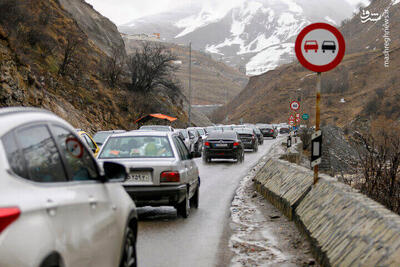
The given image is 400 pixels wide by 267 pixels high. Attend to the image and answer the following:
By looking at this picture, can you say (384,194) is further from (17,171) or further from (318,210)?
(17,171)

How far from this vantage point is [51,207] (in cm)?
332

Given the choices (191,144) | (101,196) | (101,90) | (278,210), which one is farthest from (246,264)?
(101,90)

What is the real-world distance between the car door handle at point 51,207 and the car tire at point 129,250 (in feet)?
5.06

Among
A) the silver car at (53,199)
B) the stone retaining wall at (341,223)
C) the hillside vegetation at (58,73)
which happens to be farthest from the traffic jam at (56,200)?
the hillside vegetation at (58,73)

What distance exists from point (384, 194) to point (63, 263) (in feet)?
26.3

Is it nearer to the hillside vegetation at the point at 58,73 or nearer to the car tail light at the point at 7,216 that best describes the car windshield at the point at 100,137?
the hillside vegetation at the point at 58,73

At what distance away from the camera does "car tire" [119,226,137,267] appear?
492 centimetres

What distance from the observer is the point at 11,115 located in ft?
11.3

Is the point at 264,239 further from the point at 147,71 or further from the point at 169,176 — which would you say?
the point at 147,71

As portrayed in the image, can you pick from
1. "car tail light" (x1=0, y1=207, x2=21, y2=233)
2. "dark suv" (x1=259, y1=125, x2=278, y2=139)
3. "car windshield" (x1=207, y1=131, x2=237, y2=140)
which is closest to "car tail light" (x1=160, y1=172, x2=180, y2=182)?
"car tail light" (x1=0, y1=207, x2=21, y2=233)

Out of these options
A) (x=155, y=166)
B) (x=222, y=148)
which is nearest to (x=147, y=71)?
(x=222, y=148)

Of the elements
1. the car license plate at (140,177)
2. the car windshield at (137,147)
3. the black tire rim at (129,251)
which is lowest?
the car license plate at (140,177)

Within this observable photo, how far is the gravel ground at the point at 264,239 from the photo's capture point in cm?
716

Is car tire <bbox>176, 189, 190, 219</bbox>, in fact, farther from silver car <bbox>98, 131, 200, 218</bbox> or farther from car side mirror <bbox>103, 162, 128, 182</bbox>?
car side mirror <bbox>103, 162, 128, 182</bbox>
